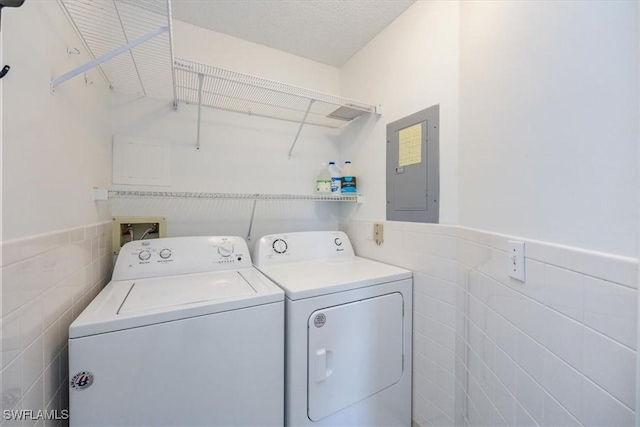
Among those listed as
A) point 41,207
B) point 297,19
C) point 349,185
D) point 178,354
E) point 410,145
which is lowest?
point 178,354

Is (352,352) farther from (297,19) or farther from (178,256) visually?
(297,19)

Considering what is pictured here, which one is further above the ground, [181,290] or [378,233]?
[378,233]

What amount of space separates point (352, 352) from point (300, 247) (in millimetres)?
772

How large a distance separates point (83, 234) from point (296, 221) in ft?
4.45

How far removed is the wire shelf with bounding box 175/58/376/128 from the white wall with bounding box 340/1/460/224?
19cm

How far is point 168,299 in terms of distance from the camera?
1.05 m

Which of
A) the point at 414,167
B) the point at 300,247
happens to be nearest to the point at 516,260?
the point at 414,167

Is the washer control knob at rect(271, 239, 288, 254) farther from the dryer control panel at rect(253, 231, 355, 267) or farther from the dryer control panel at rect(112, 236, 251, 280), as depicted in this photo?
the dryer control panel at rect(112, 236, 251, 280)

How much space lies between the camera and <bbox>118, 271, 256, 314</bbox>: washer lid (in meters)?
1.01

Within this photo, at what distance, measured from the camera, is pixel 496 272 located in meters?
1.01

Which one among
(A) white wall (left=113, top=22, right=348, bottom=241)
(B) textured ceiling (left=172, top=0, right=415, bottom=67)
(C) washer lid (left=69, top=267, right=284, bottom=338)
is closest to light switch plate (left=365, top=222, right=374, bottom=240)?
(A) white wall (left=113, top=22, right=348, bottom=241)

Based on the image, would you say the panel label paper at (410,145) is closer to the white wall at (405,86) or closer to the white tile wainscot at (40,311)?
the white wall at (405,86)

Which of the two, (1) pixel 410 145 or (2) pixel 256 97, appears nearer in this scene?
(1) pixel 410 145

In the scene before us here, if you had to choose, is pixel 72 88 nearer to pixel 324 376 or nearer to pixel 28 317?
pixel 28 317
